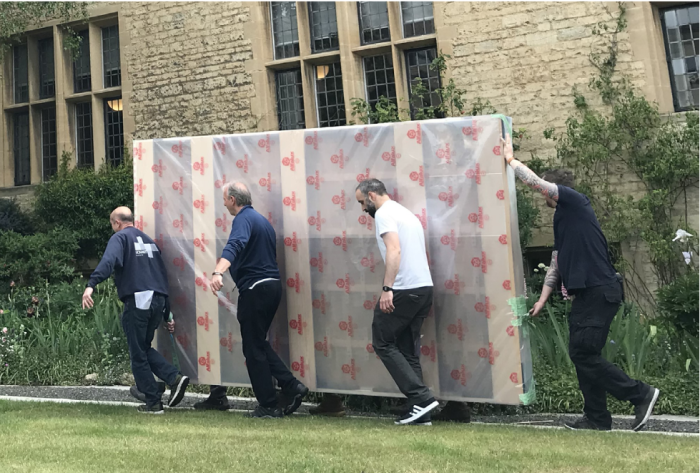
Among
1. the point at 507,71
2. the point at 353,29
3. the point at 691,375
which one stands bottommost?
the point at 691,375

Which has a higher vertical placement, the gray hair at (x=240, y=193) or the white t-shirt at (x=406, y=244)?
the gray hair at (x=240, y=193)

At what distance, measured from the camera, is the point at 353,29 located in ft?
41.8

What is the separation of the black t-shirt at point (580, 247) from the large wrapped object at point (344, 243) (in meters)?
0.40

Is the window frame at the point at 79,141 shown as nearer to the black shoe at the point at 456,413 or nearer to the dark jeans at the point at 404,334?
the dark jeans at the point at 404,334

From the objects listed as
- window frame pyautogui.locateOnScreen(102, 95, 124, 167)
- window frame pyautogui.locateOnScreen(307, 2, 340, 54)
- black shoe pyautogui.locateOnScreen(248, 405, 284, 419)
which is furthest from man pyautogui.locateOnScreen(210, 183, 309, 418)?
window frame pyautogui.locateOnScreen(102, 95, 124, 167)

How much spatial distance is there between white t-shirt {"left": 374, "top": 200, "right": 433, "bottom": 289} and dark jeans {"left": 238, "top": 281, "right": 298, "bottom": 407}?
3.37 feet

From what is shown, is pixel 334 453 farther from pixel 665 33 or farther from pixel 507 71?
pixel 665 33

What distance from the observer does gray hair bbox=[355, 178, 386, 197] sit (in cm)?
567

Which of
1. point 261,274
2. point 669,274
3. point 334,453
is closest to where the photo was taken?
point 334,453

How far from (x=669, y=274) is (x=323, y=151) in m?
6.52

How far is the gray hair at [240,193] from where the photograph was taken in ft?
19.8

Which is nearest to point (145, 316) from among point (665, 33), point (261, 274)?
point (261, 274)

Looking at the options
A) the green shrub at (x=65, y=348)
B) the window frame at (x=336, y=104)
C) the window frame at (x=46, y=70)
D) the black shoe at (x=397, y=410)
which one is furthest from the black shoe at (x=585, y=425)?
the window frame at (x=46, y=70)

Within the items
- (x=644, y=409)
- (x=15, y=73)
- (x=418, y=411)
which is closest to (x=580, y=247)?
(x=644, y=409)
